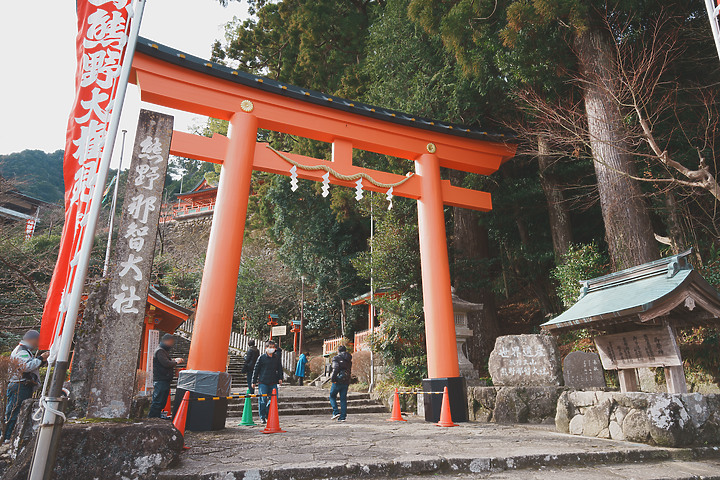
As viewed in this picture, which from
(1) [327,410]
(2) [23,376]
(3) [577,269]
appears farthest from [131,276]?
(3) [577,269]

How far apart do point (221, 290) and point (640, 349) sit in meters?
5.89

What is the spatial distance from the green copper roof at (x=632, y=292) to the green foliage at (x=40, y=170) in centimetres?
3571

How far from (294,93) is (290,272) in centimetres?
1439

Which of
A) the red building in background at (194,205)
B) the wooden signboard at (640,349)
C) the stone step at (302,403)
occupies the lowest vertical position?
the stone step at (302,403)

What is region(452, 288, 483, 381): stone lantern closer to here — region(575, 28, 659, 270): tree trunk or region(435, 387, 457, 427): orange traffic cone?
region(435, 387, 457, 427): orange traffic cone

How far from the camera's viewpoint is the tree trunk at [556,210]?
970 cm

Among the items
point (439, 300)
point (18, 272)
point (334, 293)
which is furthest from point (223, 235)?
point (334, 293)

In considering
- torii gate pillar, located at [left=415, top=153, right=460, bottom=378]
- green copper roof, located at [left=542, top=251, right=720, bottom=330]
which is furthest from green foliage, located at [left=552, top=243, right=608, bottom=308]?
torii gate pillar, located at [left=415, top=153, right=460, bottom=378]

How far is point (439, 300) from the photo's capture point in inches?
316

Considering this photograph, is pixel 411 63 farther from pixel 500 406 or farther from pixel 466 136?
pixel 500 406

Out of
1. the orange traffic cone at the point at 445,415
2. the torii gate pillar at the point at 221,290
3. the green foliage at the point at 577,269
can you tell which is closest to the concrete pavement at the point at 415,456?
the torii gate pillar at the point at 221,290

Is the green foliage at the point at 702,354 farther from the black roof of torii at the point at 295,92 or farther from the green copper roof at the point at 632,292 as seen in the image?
the black roof of torii at the point at 295,92

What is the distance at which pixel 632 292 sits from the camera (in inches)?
207

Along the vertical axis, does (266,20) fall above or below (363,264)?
above
